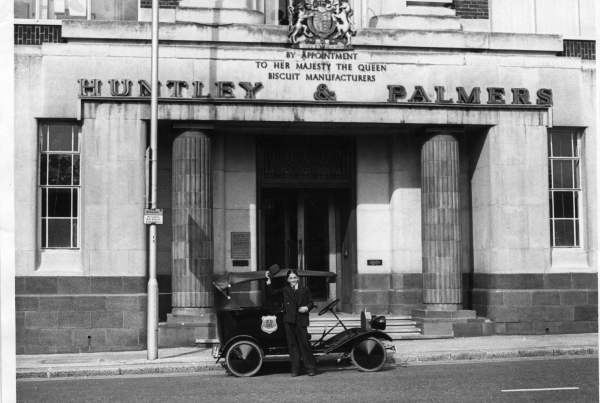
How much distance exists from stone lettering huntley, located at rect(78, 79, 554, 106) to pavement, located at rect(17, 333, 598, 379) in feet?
18.8

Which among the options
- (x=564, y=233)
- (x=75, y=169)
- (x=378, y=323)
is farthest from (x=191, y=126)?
(x=564, y=233)

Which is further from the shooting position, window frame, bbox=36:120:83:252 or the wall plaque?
the wall plaque

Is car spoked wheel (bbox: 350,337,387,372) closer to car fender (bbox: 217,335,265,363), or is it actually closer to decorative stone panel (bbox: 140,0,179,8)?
car fender (bbox: 217,335,265,363)

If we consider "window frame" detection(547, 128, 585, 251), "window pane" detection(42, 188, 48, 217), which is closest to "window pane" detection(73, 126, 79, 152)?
"window pane" detection(42, 188, 48, 217)

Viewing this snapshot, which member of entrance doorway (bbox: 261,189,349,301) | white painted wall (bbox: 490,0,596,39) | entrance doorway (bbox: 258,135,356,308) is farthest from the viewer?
entrance doorway (bbox: 261,189,349,301)

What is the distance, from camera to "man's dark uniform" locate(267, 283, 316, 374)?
1447 centimetres

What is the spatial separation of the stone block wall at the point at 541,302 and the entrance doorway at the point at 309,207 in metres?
3.83

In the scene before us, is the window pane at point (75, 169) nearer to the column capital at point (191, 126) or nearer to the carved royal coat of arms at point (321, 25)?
the column capital at point (191, 126)

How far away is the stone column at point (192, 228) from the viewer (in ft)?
63.4

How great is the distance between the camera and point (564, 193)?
2138cm

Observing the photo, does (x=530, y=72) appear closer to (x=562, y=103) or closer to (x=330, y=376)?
(x=562, y=103)

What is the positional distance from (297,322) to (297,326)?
0.23ft

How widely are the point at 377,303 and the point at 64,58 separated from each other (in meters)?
9.69

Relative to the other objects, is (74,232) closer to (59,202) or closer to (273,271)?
(59,202)
